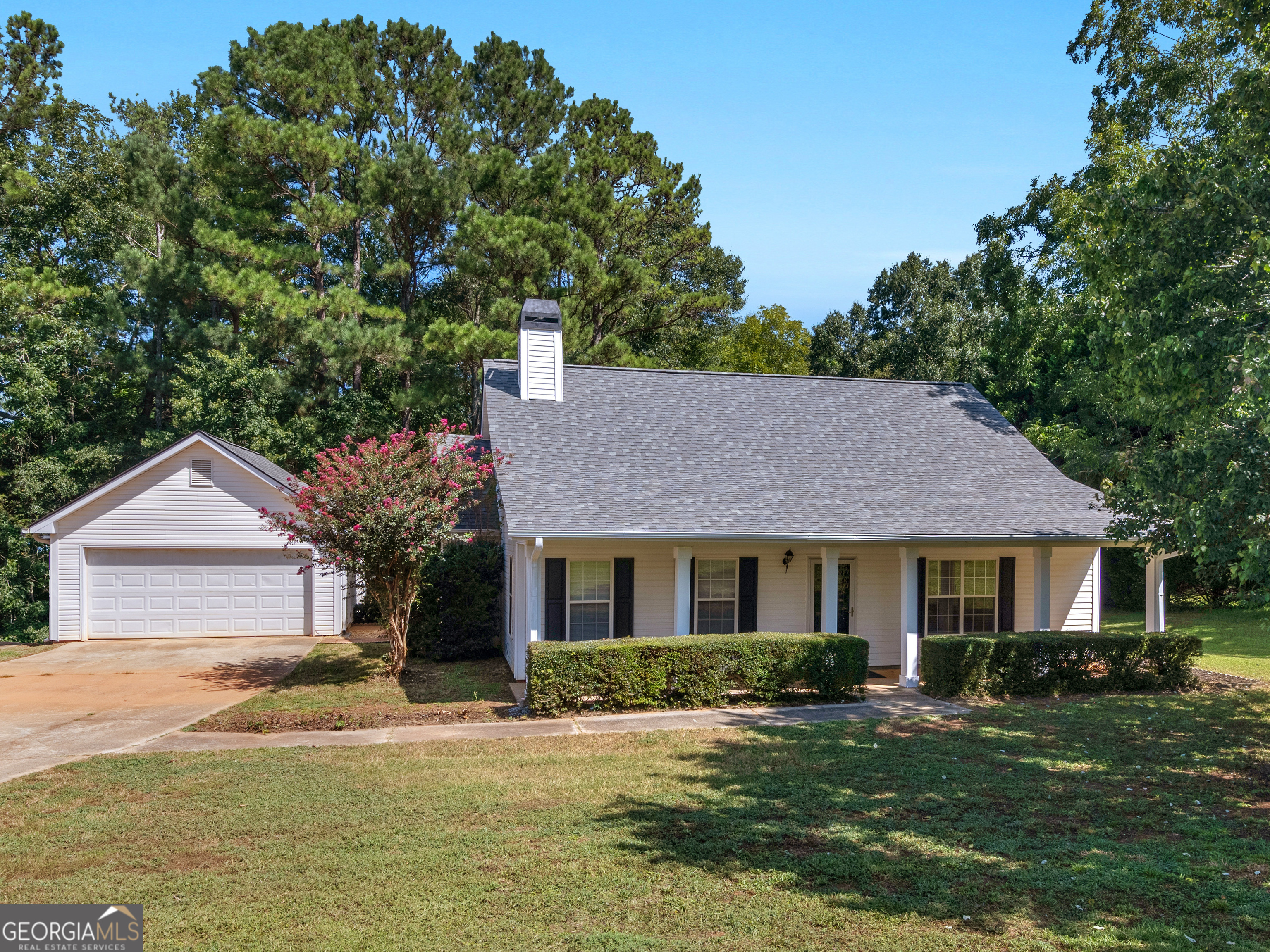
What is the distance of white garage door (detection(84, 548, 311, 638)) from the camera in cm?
2027

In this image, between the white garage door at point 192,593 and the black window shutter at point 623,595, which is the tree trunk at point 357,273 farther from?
the black window shutter at point 623,595

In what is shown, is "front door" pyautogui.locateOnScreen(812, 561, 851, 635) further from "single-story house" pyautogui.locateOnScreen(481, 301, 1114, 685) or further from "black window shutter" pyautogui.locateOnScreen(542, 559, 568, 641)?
"black window shutter" pyautogui.locateOnScreen(542, 559, 568, 641)

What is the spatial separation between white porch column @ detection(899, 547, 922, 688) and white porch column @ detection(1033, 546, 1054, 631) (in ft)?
7.99

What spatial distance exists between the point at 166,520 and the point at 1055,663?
64.3ft

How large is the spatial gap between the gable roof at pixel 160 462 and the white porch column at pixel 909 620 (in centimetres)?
1460

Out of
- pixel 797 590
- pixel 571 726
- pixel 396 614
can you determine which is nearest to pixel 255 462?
pixel 396 614

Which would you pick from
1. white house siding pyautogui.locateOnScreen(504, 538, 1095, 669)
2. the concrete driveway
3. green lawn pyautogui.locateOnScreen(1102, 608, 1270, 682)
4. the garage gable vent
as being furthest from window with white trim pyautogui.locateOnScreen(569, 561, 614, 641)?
green lawn pyautogui.locateOnScreen(1102, 608, 1270, 682)

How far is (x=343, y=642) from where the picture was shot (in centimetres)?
1988

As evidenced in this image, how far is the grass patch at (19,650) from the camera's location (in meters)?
18.2

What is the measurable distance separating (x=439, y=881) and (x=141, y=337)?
31177 mm

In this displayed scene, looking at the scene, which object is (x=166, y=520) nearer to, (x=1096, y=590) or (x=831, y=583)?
(x=831, y=583)

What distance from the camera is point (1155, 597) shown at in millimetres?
16219

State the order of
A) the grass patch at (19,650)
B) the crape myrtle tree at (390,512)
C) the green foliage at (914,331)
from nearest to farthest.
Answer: the crape myrtle tree at (390,512), the grass patch at (19,650), the green foliage at (914,331)

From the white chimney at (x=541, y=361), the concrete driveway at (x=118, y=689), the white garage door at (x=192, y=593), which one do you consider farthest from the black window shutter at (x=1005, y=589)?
the white garage door at (x=192, y=593)
